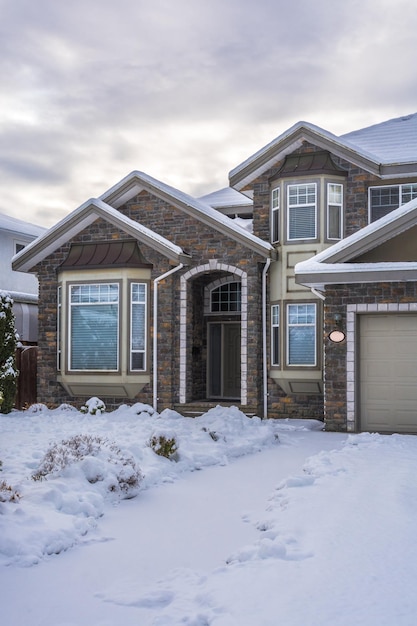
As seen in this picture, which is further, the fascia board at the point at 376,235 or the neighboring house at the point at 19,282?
the neighboring house at the point at 19,282

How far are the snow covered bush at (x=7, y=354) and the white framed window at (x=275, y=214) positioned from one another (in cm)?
625

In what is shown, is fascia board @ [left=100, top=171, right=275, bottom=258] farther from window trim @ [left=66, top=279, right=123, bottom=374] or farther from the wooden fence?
the wooden fence

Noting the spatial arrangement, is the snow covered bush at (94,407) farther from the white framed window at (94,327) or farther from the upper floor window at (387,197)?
the upper floor window at (387,197)

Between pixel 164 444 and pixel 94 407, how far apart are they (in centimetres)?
583

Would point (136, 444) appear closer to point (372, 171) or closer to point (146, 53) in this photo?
point (146, 53)

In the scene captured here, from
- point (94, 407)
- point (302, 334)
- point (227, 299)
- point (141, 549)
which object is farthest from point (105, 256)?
point (141, 549)

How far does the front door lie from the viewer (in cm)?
1864

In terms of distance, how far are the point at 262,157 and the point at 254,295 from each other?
323 cm

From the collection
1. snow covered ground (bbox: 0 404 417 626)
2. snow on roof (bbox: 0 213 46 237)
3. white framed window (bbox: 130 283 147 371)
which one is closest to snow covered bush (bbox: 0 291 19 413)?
white framed window (bbox: 130 283 147 371)

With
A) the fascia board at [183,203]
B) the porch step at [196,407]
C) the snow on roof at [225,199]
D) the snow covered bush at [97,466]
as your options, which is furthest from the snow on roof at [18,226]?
the snow covered bush at [97,466]

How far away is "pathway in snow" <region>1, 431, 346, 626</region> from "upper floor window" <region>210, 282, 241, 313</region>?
921cm

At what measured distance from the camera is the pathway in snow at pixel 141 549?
4.65 metres

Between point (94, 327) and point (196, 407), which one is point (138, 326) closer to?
point (94, 327)

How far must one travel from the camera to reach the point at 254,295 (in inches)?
647
